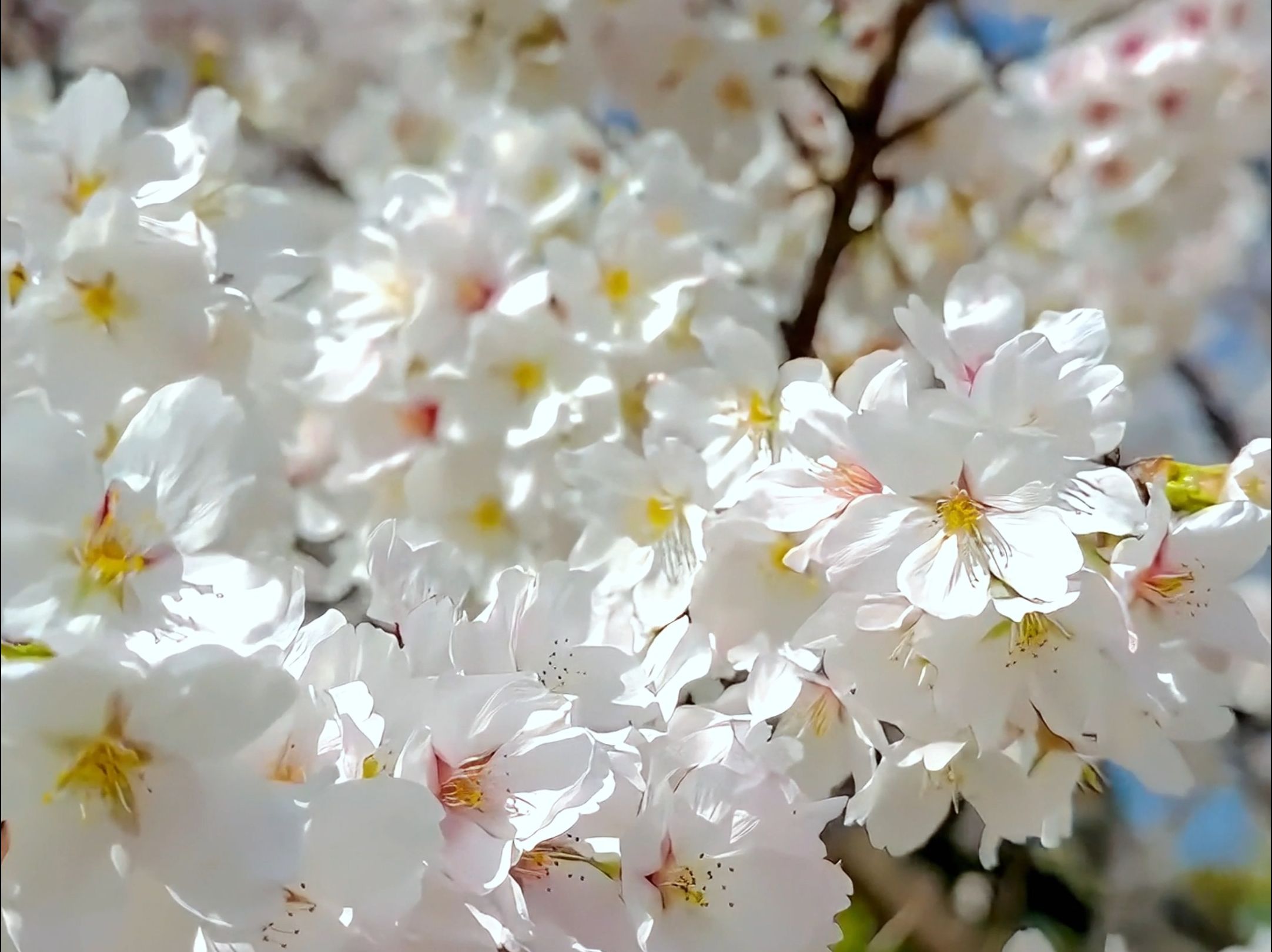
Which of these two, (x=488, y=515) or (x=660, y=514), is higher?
(x=660, y=514)

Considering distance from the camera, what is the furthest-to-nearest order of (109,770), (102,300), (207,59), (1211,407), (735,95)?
1. (207,59)
2. (1211,407)
3. (735,95)
4. (102,300)
5. (109,770)

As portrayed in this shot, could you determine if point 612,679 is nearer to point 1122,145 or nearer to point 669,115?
point 669,115

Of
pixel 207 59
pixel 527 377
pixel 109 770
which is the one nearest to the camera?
pixel 109 770

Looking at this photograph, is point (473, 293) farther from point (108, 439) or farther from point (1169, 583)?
point (1169, 583)

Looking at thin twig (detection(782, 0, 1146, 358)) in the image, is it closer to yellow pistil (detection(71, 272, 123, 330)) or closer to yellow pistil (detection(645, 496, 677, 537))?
yellow pistil (detection(645, 496, 677, 537))

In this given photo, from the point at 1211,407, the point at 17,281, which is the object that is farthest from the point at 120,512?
the point at 1211,407

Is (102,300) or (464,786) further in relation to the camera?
(102,300)

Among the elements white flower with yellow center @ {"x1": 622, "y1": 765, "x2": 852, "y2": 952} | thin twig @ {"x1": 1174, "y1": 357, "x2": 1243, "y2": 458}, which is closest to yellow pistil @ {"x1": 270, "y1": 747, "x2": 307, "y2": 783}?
white flower with yellow center @ {"x1": 622, "y1": 765, "x2": 852, "y2": 952}

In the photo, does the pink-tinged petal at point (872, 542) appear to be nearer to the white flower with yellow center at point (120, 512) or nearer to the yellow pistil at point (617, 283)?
the white flower with yellow center at point (120, 512)

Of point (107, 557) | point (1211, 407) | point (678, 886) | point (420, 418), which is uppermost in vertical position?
point (107, 557)

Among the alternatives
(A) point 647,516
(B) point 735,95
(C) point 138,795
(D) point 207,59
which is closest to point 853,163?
(B) point 735,95
